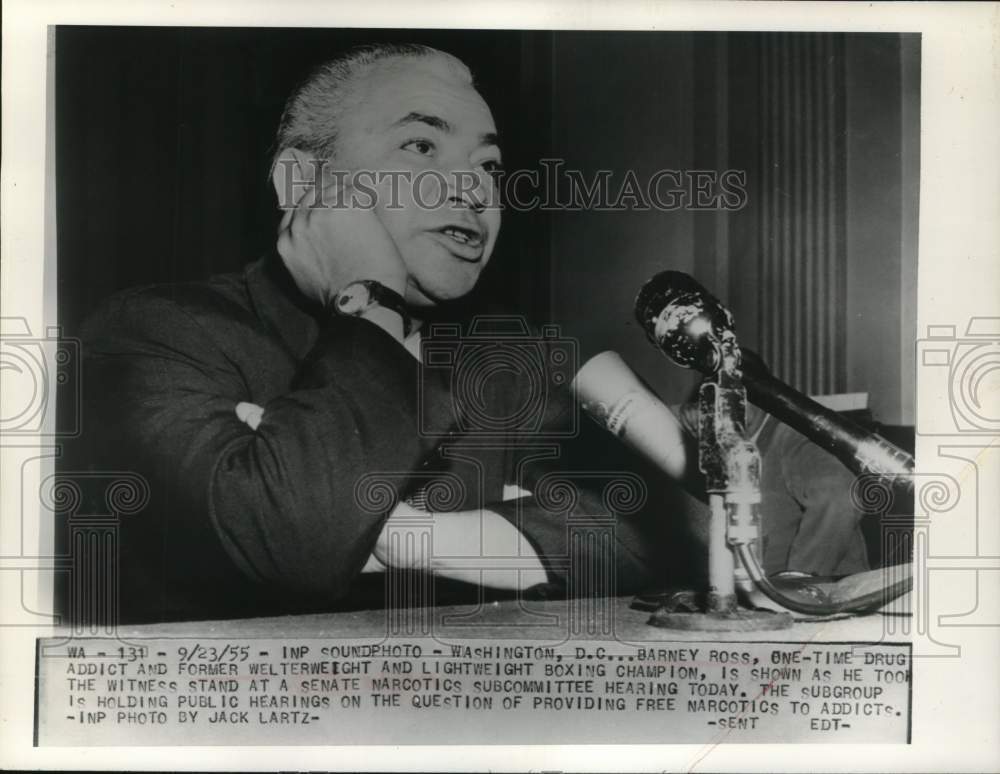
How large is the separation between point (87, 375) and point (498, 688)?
1826 millimetres

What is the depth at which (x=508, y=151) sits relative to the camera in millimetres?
4418

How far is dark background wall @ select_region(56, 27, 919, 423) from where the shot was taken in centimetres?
436

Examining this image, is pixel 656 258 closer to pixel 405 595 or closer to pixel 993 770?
pixel 405 595

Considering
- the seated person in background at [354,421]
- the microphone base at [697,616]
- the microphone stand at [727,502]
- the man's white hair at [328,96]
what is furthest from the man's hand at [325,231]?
the microphone base at [697,616]

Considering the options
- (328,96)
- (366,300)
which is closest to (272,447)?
(366,300)

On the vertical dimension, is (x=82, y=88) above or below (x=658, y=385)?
above

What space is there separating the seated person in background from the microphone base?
0.07 meters

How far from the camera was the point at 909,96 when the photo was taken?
14.5ft

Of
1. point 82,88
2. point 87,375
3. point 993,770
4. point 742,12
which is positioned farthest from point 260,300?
point 993,770

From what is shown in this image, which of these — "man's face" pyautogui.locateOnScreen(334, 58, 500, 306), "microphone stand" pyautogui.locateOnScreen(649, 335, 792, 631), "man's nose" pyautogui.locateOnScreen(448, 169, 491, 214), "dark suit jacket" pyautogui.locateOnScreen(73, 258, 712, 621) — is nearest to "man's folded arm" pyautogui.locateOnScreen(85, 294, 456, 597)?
"dark suit jacket" pyautogui.locateOnScreen(73, 258, 712, 621)

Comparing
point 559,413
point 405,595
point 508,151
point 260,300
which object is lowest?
point 405,595

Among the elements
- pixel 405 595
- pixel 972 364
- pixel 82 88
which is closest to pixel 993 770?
pixel 972 364

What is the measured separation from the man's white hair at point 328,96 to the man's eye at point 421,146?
248 mm

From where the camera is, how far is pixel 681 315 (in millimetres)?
4418
